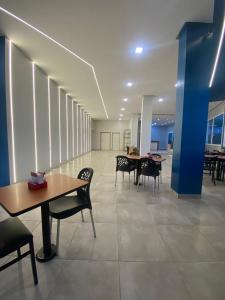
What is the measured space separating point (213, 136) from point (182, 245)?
988cm

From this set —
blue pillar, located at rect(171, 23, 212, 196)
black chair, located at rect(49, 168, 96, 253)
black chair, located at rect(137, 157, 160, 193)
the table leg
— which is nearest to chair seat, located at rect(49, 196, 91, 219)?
black chair, located at rect(49, 168, 96, 253)

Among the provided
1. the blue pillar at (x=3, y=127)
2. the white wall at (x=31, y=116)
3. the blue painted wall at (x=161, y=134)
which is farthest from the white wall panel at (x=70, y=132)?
the blue painted wall at (x=161, y=134)

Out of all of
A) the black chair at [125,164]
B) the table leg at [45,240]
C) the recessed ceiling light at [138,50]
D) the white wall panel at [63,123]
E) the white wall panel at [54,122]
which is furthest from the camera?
the white wall panel at [63,123]

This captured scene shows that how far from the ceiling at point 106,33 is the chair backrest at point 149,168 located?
2689 millimetres

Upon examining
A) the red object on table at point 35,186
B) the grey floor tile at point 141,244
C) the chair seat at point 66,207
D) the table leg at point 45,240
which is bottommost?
the grey floor tile at point 141,244

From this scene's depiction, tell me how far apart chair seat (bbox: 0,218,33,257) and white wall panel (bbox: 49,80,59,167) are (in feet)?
17.2

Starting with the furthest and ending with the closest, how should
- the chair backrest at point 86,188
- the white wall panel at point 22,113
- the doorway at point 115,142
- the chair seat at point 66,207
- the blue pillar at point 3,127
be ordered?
the doorway at point 115,142 < the white wall panel at point 22,113 < the blue pillar at point 3,127 < the chair backrest at point 86,188 < the chair seat at point 66,207

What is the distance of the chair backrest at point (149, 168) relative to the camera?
3.97 metres

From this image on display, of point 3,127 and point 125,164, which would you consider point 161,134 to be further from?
point 3,127

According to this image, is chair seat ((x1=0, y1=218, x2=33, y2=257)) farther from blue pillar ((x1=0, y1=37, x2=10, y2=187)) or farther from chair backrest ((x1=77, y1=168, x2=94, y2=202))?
blue pillar ((x1=0, y1=37, x2=10, y2=187))

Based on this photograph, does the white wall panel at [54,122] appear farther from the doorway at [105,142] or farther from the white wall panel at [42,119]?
the doorway at [105,142]

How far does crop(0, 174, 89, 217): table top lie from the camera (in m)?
1.35

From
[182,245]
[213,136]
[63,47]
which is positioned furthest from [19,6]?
[213,136]

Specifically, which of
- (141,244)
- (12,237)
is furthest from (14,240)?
(141,244)
